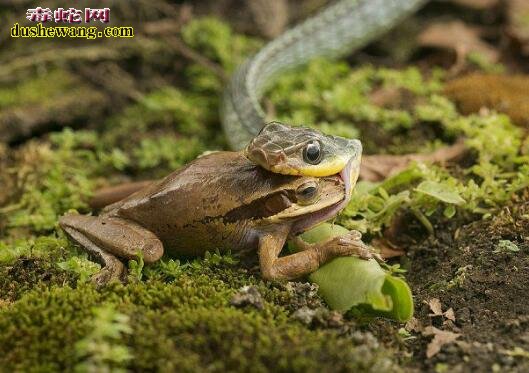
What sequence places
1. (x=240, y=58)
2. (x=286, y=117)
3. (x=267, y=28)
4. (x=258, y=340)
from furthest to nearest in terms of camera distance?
(x=267, y=28)
(x=240, y=58)
(x=286, y=117)
(x=258, y=340)

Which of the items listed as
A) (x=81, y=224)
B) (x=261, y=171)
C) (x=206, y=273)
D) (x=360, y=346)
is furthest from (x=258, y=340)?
(x=81, y=224)

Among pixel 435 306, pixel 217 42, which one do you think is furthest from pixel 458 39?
pixel 435 306

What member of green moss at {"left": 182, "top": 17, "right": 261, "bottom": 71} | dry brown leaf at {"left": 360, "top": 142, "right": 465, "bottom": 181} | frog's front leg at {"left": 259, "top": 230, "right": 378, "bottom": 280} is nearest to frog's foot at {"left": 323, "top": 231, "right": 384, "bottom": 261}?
frog's front leg at {"left": 259, "top": 230, "right": 378, "bottom": 280}

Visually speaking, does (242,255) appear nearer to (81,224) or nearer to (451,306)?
(81,224)

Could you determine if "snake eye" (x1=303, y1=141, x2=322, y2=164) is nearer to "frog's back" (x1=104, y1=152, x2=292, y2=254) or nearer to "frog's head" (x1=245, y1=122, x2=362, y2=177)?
"frog's head" (x1=245, y1=122, x2=362, y2=177)

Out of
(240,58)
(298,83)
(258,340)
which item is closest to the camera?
(258,340)

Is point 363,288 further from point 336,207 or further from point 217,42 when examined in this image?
point 217,42

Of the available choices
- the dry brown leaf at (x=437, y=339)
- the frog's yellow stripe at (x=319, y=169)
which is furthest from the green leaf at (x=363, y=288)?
the frog's yellow stripe at (x=319, y=169)
